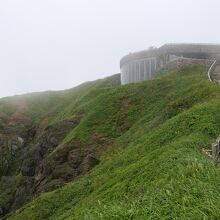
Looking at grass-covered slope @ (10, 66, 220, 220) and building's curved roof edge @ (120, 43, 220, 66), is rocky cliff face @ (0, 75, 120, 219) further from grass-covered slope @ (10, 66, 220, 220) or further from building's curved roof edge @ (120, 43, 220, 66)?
building's curved roof edge @ (120, 43, 220, 66)

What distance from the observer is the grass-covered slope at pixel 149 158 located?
13.6 meters

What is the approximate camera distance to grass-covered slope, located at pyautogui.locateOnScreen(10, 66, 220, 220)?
13.6 meters

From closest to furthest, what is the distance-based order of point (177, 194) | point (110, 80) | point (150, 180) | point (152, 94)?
1. point (177, 194)
2. point (150, 180)
3. point (152, 94)
4. point (110, 80)

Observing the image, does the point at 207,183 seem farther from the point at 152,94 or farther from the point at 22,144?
the point at 22,144

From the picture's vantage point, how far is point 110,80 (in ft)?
253

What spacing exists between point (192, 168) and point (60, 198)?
48.9ft

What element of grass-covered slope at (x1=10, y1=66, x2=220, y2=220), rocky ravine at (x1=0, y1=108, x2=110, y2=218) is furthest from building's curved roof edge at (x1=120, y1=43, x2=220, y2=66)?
rocky ravine at (x1=0, y1=108, x2=110, y2=218)

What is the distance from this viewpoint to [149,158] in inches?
957

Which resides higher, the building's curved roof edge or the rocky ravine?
the building's curved roof edge

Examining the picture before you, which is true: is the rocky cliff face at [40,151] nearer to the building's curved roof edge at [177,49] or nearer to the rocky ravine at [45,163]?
the rocky ravine at [45,163]

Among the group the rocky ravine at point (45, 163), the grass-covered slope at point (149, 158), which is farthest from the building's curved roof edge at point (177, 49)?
the rocky ravine at point (45, 163)

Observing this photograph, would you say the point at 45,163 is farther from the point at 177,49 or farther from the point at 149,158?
the point at 177,49

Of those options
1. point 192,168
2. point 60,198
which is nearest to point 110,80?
point 60,198

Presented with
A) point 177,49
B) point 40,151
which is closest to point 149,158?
point 40,151
